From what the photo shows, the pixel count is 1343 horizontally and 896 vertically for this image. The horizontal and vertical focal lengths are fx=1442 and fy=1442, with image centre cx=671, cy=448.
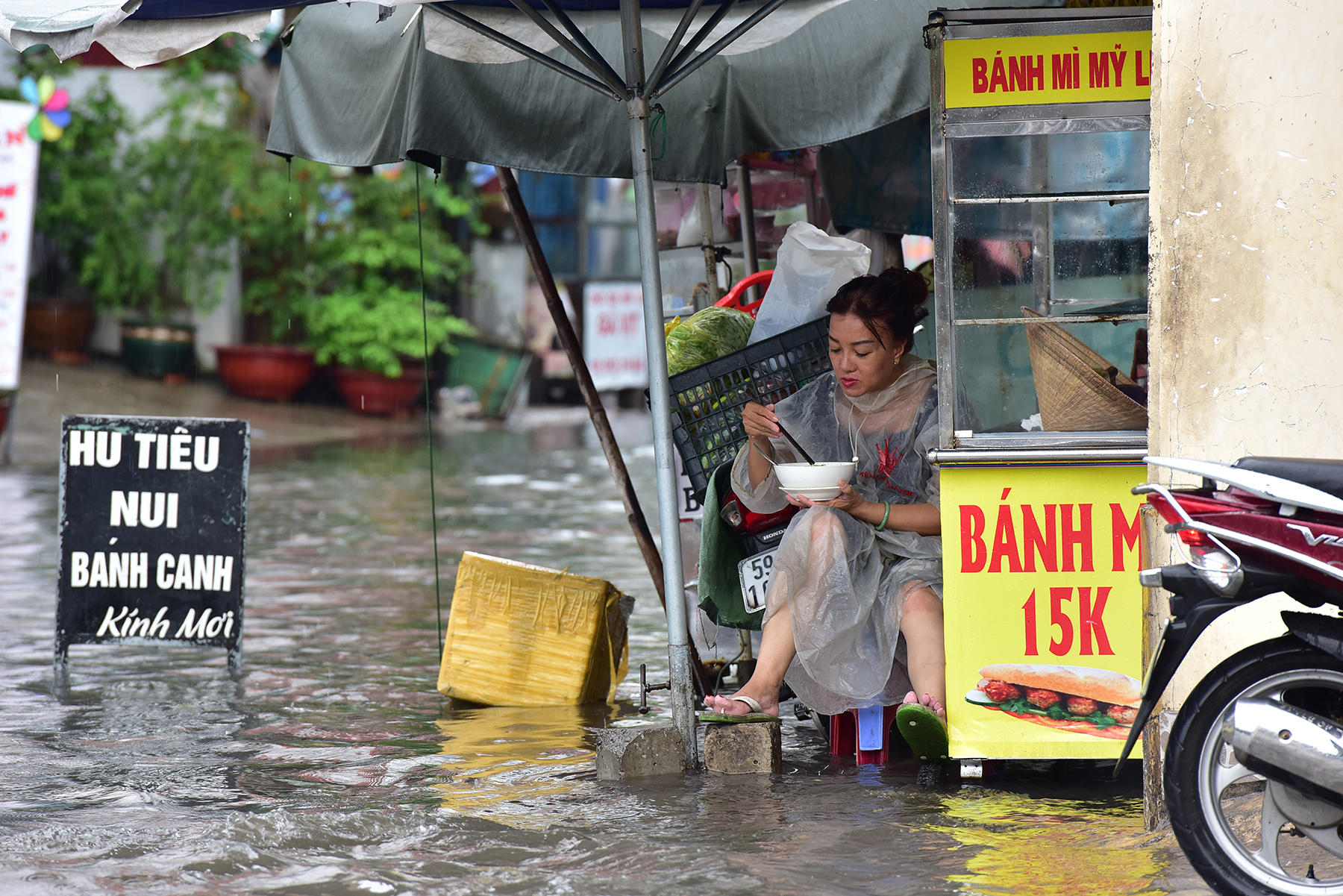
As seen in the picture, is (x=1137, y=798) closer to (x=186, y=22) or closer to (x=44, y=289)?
(x=186, y=22)

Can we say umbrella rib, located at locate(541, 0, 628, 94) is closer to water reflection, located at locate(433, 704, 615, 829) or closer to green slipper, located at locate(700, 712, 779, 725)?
green slipper, located at locate(700, 712, 779, 725)

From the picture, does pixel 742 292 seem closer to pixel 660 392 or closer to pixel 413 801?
pixel 660 392

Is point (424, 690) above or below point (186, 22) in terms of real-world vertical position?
below

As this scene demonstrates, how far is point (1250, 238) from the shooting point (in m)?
3.41

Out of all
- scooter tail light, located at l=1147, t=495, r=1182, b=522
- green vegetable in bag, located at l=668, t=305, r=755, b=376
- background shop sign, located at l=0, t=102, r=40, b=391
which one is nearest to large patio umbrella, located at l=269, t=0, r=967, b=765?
green vegetable in bag, located at l=668, t=305, r=755, b=376

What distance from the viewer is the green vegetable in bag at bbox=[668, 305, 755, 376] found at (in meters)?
4.97

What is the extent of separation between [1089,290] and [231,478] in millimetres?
3515

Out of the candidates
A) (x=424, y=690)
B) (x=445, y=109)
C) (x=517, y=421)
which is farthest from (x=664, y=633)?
(x=517, y=421)

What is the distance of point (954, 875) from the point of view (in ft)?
10.7

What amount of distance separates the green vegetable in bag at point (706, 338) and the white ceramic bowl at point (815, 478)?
75 cm

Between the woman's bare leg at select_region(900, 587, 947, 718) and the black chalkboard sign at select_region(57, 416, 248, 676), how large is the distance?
288cm

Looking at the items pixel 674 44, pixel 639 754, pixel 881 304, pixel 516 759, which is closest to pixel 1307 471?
pixel 881 304

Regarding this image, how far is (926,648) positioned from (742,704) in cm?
59

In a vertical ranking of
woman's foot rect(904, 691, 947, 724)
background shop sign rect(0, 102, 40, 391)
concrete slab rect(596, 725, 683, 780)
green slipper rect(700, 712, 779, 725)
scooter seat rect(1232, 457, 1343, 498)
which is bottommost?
concrete slab rect(596, 725, 683, 780)
